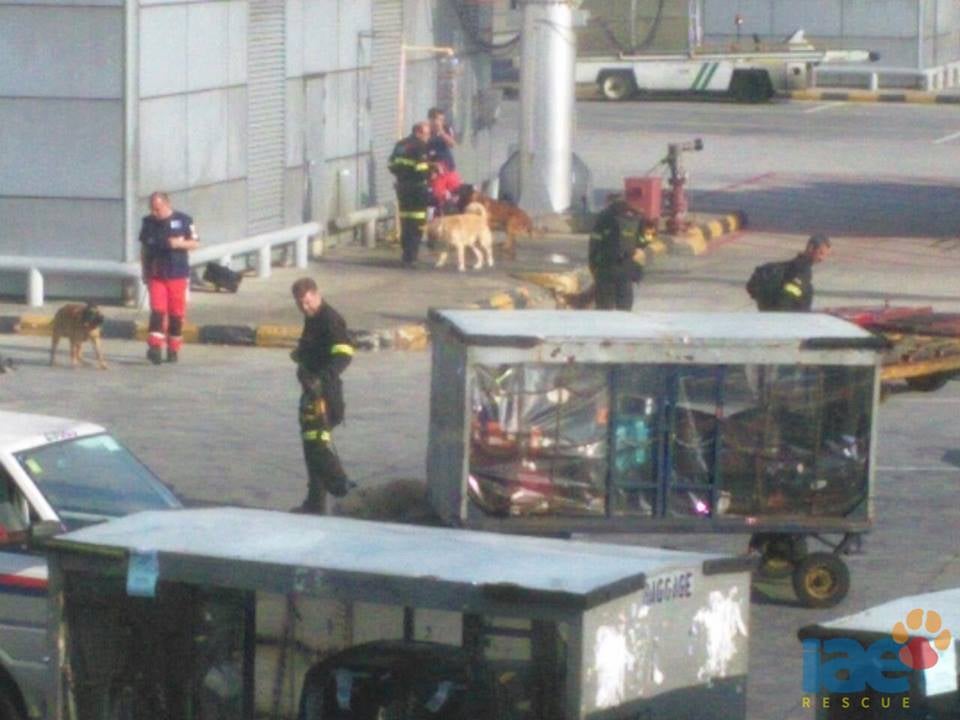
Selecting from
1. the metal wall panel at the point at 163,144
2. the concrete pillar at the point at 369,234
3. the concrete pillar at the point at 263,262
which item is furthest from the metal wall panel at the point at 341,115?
the metal wall panel at the point at 163,144

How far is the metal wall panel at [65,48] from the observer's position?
2262 centimetres

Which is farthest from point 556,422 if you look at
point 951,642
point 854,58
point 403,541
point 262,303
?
point 854,58

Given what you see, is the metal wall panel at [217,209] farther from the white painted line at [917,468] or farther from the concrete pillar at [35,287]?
the white painted line at [917,468]

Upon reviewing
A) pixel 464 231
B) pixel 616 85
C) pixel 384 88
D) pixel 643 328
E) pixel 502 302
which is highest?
pixel 616 85

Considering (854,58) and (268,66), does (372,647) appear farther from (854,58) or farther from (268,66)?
(854,58)

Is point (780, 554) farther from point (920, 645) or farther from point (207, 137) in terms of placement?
point (207, 137)

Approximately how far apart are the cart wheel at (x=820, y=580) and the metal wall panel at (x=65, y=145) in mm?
12118

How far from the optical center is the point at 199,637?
23.4 ft

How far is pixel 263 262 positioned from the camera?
2506cm

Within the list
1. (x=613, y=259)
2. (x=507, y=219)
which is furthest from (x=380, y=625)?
(x=507, y=219)

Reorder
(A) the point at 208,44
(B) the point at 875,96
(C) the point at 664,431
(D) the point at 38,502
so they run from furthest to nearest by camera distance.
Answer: (B) the point at 875,96
(A) the point at 208,44
(C) the point at 664,431
(D) the point at 38,502

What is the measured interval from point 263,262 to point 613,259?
227 inches

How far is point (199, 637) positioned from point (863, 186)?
104 feet

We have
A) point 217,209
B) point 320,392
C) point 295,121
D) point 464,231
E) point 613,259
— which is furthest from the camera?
point 295,121
